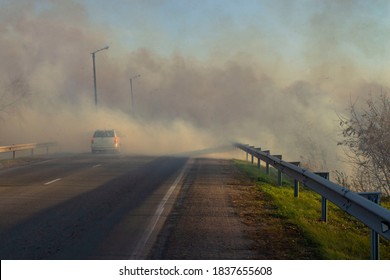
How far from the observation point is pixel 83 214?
391 inches

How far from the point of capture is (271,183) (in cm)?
1571

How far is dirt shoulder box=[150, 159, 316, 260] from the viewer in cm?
672

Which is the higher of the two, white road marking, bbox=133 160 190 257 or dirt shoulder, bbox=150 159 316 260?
white road marking, bbox=133 160 190 257

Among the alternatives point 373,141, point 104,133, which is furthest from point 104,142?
point 373,141

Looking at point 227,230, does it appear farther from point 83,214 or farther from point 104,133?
point 104,133

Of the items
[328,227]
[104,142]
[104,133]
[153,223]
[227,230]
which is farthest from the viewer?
[104,133]

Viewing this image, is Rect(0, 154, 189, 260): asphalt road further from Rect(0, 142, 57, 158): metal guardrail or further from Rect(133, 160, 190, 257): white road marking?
Rect(0, 142, 57, 158): metal guardrail

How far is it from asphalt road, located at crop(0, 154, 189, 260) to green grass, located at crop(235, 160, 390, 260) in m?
2.35

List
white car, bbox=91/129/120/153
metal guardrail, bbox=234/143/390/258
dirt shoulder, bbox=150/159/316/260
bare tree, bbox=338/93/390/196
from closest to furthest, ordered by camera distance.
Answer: metal guardrail, bbox=234/143/390/258
dirt shoulder, bbox=150/159/316/260
bare tree, bbox=338/93/390/196
white car, bbox=91/129/120/153

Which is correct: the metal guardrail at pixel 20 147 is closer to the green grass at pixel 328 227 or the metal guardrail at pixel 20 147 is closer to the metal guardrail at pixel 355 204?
the green grass at pixel 328 227

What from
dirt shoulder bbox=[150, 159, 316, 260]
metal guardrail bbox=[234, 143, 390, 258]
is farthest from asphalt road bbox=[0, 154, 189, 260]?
metal guardrail bbox=[234, 143, 390, 258]

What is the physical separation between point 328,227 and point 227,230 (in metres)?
1.80

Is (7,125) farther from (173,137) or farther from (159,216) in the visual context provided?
(159,216)
